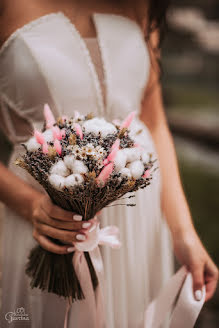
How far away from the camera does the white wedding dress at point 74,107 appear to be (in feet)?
3.80

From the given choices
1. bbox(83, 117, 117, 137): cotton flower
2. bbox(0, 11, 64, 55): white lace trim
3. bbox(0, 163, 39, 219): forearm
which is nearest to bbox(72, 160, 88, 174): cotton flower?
bbox(83, 117, 117, 137): cotton flower

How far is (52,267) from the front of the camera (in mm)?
1098

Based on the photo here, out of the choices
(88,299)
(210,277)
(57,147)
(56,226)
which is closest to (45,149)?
(57,147)

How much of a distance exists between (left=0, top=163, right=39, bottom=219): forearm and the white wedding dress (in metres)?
0.08

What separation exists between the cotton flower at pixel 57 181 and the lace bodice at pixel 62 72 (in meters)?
0.44

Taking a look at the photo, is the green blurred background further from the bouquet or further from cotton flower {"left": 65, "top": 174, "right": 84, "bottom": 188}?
cotton flower {"left": 65, "top": 174, "right": 84, "bottom": 188}

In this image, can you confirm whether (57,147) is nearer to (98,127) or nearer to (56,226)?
(98,127)

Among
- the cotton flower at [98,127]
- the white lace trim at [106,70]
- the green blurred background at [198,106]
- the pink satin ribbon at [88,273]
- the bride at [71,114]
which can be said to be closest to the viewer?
the cotton flower at [98,127]

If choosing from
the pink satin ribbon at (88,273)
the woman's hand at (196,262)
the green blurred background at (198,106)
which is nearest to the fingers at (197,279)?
the woman's hand at (196,262)

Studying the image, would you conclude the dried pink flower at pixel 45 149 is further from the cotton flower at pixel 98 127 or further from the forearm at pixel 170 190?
the forearm at pixel 170 190

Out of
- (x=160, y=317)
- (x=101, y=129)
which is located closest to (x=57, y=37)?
(x=101, y=129)

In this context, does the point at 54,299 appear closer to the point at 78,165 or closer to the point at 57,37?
the point at 78,165

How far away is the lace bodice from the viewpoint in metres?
1.15

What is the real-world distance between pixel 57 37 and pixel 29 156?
1.76 feet
